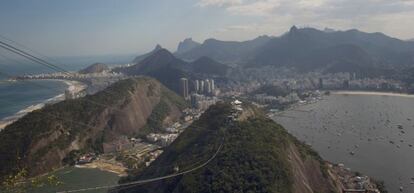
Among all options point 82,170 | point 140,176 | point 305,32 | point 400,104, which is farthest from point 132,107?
point 305,32

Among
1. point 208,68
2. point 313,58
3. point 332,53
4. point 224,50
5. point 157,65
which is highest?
point 224,50

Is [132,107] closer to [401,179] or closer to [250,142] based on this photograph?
[250,142]

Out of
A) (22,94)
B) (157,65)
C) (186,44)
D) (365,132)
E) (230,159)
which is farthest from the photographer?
(186,44)

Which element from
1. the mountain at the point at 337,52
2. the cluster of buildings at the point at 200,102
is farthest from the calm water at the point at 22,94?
the mountain at the point at 337,52

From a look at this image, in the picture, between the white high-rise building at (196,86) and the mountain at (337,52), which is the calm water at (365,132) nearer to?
the white high-rise building at (196,86)

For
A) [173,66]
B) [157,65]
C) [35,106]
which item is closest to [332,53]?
[173,66]

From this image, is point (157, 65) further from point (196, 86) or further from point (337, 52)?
point (337, 52)

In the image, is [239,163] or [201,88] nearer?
[239,163]
